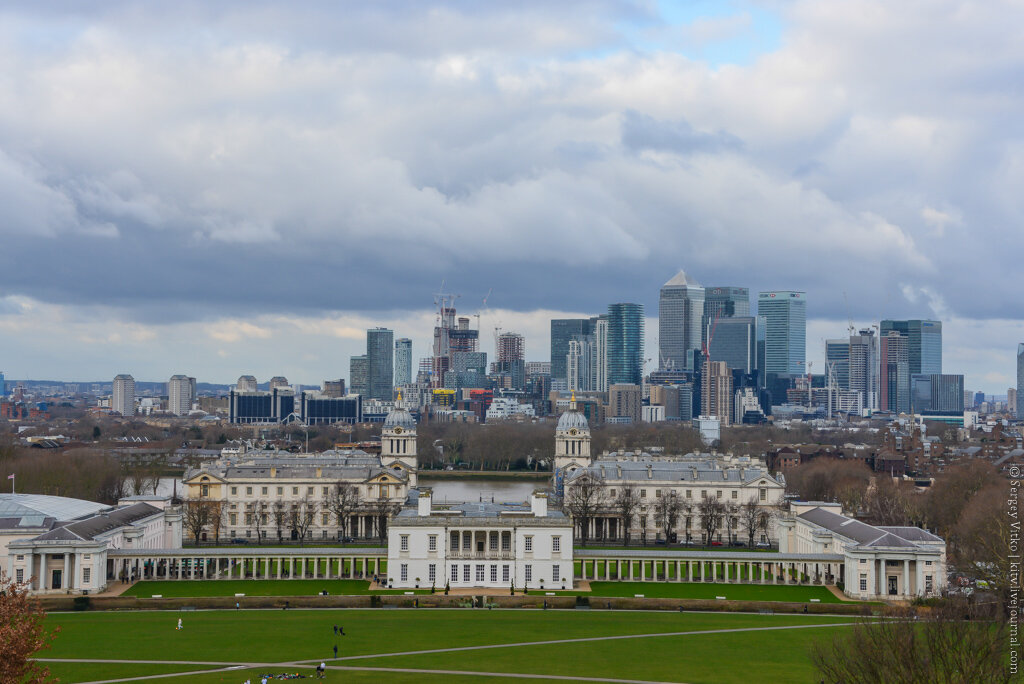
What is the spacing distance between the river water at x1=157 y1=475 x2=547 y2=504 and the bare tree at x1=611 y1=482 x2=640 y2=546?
1824cm

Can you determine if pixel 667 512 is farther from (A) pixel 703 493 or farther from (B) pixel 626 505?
(A) pixel 703 493

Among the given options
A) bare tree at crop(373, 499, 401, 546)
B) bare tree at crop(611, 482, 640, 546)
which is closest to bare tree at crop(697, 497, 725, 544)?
bare tree at crop(611, 482, 640, 546)

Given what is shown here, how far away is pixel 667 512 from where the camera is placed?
4756 inches

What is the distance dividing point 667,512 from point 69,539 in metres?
57.9

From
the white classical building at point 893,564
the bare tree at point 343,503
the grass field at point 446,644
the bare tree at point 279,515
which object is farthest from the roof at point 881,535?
the bare tree at point 279,515

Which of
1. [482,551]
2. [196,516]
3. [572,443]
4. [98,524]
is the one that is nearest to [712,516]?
[572,443]

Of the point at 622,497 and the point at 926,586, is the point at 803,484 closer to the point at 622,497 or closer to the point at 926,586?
the point at 622,497

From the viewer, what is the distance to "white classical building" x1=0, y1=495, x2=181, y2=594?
8350 cm

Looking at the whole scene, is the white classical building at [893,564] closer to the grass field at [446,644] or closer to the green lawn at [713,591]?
the green lawn at [713,591]

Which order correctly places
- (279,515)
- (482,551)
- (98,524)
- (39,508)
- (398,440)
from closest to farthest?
(482,551)
(98,524)
(39,508)
(279,515)
(398,440)

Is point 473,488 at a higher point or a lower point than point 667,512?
lower

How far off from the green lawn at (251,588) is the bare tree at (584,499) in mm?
31361

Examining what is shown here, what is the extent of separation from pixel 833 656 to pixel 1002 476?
9390 cm

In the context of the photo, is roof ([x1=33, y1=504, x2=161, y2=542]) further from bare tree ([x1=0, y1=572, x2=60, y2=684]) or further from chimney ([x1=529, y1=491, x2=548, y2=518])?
bare tree ([x1=0, y1=572, x2=60, y2=684])
